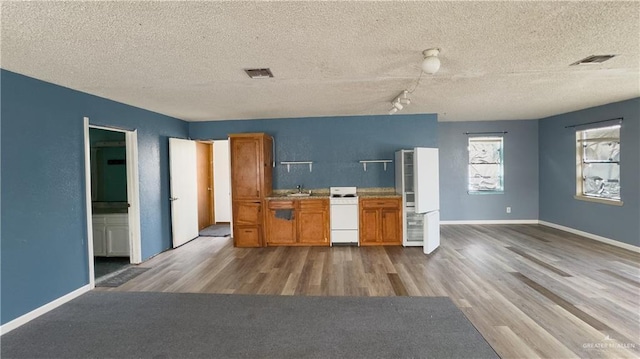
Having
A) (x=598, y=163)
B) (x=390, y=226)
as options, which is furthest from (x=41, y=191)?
(x=598, y=163)


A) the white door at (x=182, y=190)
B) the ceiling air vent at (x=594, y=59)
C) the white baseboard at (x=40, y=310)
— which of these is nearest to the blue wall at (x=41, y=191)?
the white baseboard at (x=40, y=310)

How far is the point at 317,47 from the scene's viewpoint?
2404 mm

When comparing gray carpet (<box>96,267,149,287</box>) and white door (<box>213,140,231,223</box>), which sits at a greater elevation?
white door (<box>213,140,231,223</box>)

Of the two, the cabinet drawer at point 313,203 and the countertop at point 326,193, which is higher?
the countertop at point 326,193

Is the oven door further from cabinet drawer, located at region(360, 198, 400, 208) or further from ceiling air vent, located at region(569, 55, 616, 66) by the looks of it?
ceiling air vent, located at region(569, 55, 616, 66)

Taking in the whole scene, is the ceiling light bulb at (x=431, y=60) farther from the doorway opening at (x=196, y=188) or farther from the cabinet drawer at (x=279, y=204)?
the doorway opening at (x=196, y=188)

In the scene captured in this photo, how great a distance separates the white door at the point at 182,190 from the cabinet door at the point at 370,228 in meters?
3.34

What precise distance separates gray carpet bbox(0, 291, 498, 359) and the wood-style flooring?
0.26 meters

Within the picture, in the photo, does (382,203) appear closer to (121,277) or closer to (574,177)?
(574,177)

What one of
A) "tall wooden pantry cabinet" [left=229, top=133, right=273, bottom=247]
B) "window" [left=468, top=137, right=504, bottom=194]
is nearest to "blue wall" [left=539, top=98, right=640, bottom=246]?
"window" [left=468, top=137, right=504, bottom=194]

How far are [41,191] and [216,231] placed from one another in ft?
12.9

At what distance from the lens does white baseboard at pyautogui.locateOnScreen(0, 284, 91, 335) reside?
2.66 m

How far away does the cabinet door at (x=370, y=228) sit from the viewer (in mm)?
5348

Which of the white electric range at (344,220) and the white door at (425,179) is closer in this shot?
the white door at (425,179)
